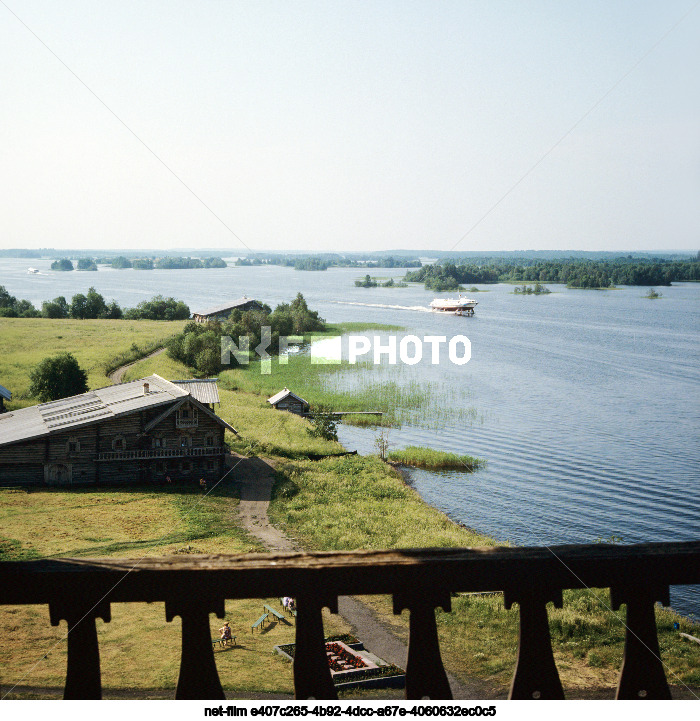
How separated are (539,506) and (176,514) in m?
10.7

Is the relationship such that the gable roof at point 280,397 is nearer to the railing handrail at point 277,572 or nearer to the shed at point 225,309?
the shed at point 225,309

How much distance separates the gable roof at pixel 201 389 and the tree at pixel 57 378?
→ 328 centimetres

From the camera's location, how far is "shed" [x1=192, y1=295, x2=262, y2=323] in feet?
85.8

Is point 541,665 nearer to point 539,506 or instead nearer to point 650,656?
point 650,656

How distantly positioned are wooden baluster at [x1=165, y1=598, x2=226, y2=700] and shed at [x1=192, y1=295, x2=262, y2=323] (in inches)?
972

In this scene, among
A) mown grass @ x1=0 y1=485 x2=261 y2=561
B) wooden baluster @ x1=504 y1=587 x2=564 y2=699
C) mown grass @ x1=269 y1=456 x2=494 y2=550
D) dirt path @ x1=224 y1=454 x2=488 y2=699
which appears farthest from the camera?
mown grass @ x1=269 y1=456 x2=494 y2=550

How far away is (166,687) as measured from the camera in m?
5.86

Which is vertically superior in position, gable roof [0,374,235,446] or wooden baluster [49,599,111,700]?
wooden baluster [49,599,111,700]

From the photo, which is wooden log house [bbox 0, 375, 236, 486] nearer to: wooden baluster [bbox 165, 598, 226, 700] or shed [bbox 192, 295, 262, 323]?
shed [bbox 192, 295, 262, 323]

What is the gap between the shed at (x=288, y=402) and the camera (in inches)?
1085

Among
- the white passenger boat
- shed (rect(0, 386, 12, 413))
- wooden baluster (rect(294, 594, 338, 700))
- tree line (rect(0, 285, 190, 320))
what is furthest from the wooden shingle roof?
the white passenger boat

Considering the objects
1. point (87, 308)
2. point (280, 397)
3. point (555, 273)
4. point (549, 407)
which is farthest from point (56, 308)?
point (555, 273)

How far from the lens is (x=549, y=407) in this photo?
3494 centimetres

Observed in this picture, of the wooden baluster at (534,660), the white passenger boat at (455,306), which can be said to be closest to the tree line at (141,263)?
the wooden baluster at (534,660)
